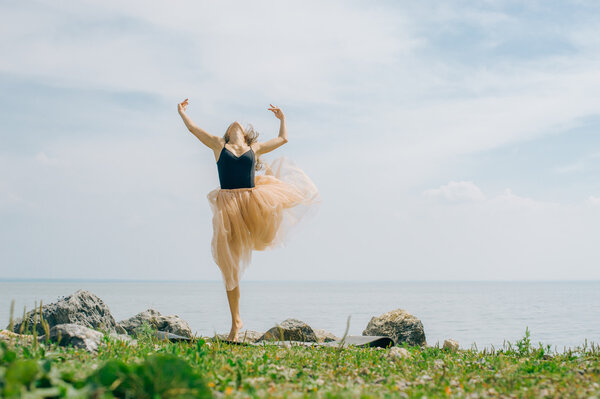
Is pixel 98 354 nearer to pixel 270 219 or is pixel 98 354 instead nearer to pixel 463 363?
pixel 270 219

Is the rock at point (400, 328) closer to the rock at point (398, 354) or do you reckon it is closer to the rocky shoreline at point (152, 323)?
the rocky shoreline at point (152, 323)

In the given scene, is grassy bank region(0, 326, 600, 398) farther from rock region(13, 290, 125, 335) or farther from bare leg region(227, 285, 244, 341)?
rock region(13, 290, 125, 335)

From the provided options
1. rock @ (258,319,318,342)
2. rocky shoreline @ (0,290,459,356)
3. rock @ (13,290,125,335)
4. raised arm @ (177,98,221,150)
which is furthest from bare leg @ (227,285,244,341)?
raised arm @ (177,98,221,150)

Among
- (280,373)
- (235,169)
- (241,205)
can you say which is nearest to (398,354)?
(280,373)

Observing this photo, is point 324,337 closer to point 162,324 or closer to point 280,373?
point 162,324

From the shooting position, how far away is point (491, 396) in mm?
4527

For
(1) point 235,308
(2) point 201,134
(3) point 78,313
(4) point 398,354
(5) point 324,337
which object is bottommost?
(5) point 324,337

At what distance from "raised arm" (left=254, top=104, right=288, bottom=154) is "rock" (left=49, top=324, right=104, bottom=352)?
3912mm

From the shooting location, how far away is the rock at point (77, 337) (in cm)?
581

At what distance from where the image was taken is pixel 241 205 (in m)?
8.23

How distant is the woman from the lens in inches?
322

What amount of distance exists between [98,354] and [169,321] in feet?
13.5

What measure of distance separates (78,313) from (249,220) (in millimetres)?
3240

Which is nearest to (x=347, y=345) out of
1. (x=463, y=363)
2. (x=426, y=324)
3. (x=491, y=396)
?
(x=463, y=363)
